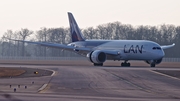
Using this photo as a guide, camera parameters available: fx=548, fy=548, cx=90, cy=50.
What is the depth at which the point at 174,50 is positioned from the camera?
144m

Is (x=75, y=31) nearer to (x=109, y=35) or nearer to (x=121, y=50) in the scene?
(x=121, y=50)

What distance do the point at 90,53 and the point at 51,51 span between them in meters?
108

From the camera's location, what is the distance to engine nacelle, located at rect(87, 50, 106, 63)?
65688 millimetres

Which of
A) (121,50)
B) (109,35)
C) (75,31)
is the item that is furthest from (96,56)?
(109,35)

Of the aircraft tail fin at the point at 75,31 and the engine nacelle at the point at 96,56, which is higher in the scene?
the aircraft tail fin at the point at 75,31

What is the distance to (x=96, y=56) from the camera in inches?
2579

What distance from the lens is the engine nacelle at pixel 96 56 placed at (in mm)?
65688

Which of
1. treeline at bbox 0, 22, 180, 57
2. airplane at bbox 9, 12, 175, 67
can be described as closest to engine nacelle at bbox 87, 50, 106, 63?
airplane at bbox 9, 12, 175, 67

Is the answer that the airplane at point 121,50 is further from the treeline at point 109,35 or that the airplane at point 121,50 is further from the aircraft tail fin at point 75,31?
the treeline at point 109,35

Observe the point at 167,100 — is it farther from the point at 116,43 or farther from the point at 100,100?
the point at 116,43

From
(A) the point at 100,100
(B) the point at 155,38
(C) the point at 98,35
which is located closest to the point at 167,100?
(A) the point at 100,100

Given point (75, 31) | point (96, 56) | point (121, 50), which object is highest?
point (75, 31)

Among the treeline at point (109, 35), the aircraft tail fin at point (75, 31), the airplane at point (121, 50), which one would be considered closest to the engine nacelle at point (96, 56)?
the airplane at point (121, 50)

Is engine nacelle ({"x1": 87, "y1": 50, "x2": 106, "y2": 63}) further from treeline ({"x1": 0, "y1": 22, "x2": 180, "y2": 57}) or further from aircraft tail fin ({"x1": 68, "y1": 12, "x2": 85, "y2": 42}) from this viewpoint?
treeline ({"x1": 0, "y1": 22, "x2": 180, "y2": 57})
